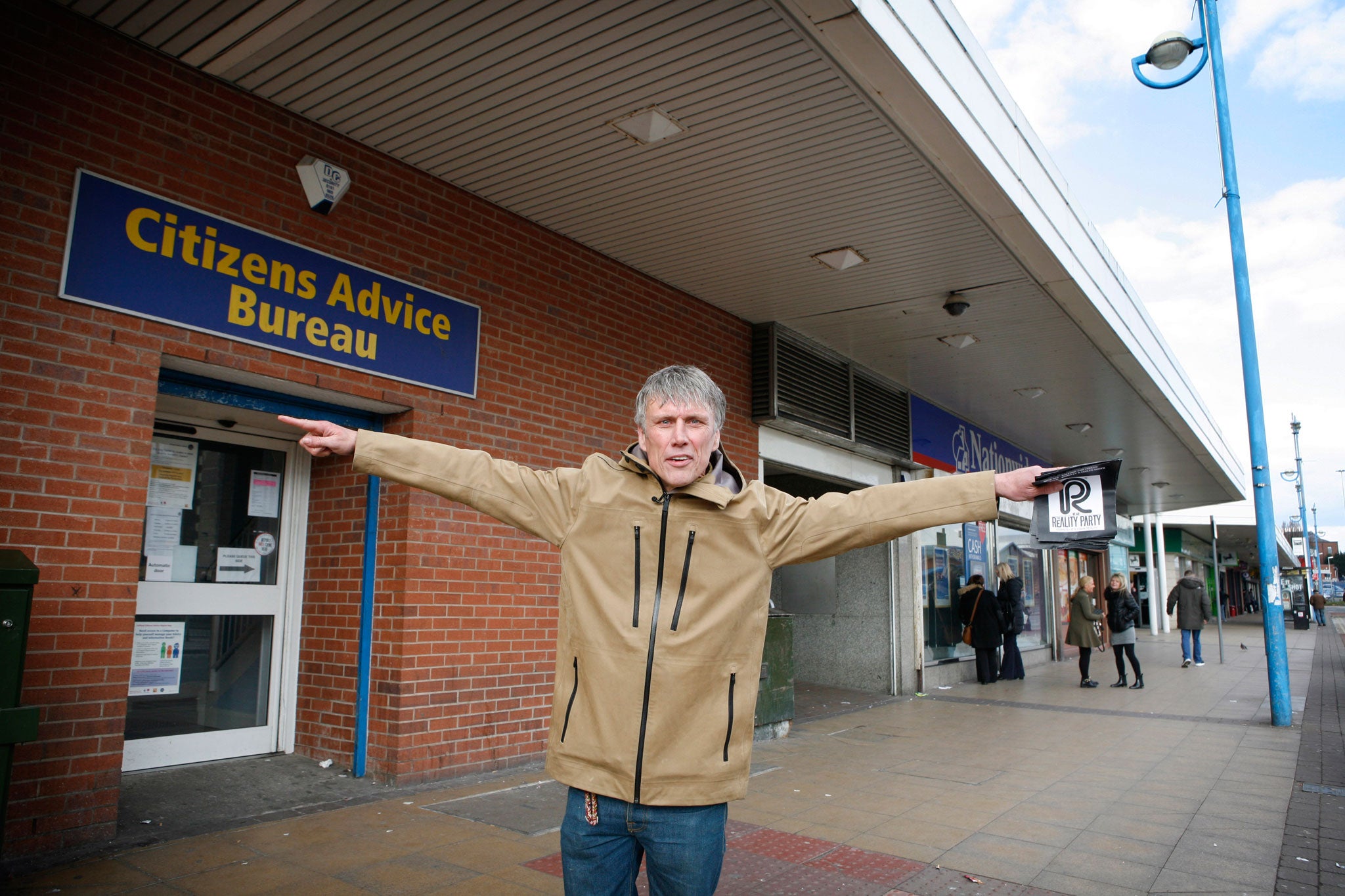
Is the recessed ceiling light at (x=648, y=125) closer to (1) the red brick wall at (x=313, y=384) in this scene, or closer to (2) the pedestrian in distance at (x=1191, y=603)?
(1) the red brick wall at (x=313, y=384)

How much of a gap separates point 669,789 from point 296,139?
182 inches

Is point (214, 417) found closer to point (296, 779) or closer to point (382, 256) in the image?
point (382, 256)

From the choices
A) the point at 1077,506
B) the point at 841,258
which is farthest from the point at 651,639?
the point at 841,258

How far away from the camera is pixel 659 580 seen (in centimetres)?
215

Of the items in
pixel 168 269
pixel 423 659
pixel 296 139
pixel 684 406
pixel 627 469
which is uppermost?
pixel 296 139

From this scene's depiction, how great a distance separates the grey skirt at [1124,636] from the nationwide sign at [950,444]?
284 cm

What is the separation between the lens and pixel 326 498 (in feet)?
19.5

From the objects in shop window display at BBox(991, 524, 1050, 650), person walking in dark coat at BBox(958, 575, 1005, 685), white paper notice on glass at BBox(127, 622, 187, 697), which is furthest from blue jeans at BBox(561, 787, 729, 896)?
shop window display at BBox(991, 524, 1050, 650)

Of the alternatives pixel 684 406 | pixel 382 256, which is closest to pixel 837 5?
pixel 684 406

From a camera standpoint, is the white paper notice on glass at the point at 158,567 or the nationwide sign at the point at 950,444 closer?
the white paper notice on glass at the point at 158,567

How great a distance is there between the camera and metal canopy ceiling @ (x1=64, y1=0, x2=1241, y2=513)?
13.9ft

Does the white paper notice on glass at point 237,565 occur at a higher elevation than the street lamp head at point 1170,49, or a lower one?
lower

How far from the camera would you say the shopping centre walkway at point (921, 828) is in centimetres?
390

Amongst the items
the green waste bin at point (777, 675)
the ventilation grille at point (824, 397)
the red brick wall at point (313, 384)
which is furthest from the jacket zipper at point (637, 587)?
the ventilation grille at point (824, 397)
